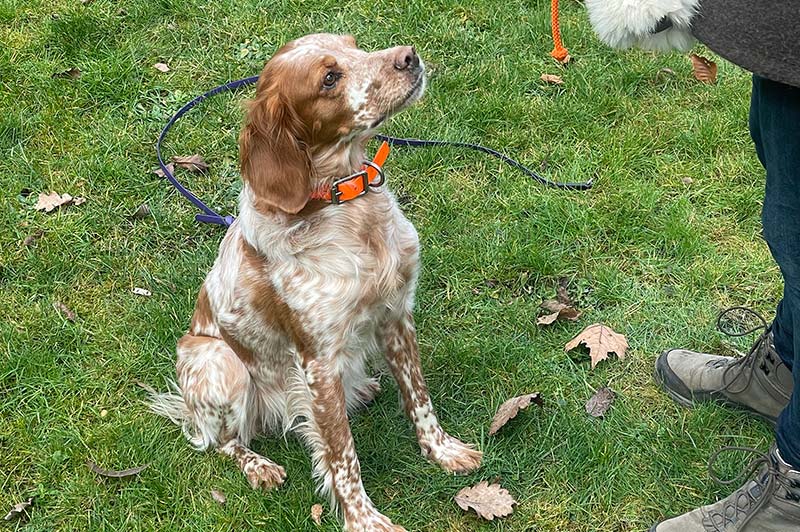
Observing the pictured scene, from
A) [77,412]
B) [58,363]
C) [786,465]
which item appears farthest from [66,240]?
[786,465]

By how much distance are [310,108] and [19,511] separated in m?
1.97

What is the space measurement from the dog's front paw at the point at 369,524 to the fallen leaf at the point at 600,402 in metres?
0.96

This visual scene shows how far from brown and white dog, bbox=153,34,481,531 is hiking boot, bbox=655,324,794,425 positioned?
89 centimetres

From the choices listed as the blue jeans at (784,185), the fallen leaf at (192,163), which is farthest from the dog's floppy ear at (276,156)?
the fallen leaf at (192,163)

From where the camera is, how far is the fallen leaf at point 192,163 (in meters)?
4.80

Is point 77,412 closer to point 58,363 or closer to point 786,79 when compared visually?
point 58,363

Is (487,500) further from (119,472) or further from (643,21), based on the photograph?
(643,21)

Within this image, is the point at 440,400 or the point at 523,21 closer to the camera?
the point at 440,400

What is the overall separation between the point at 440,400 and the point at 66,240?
2.22m

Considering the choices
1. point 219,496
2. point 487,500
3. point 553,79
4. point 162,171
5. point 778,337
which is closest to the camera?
point 778,337

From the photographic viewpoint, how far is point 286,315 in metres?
2.96

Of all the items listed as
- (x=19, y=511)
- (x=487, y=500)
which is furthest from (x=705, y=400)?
(x=19, y=511)

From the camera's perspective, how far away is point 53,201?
4.62m

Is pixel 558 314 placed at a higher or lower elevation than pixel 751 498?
lower
